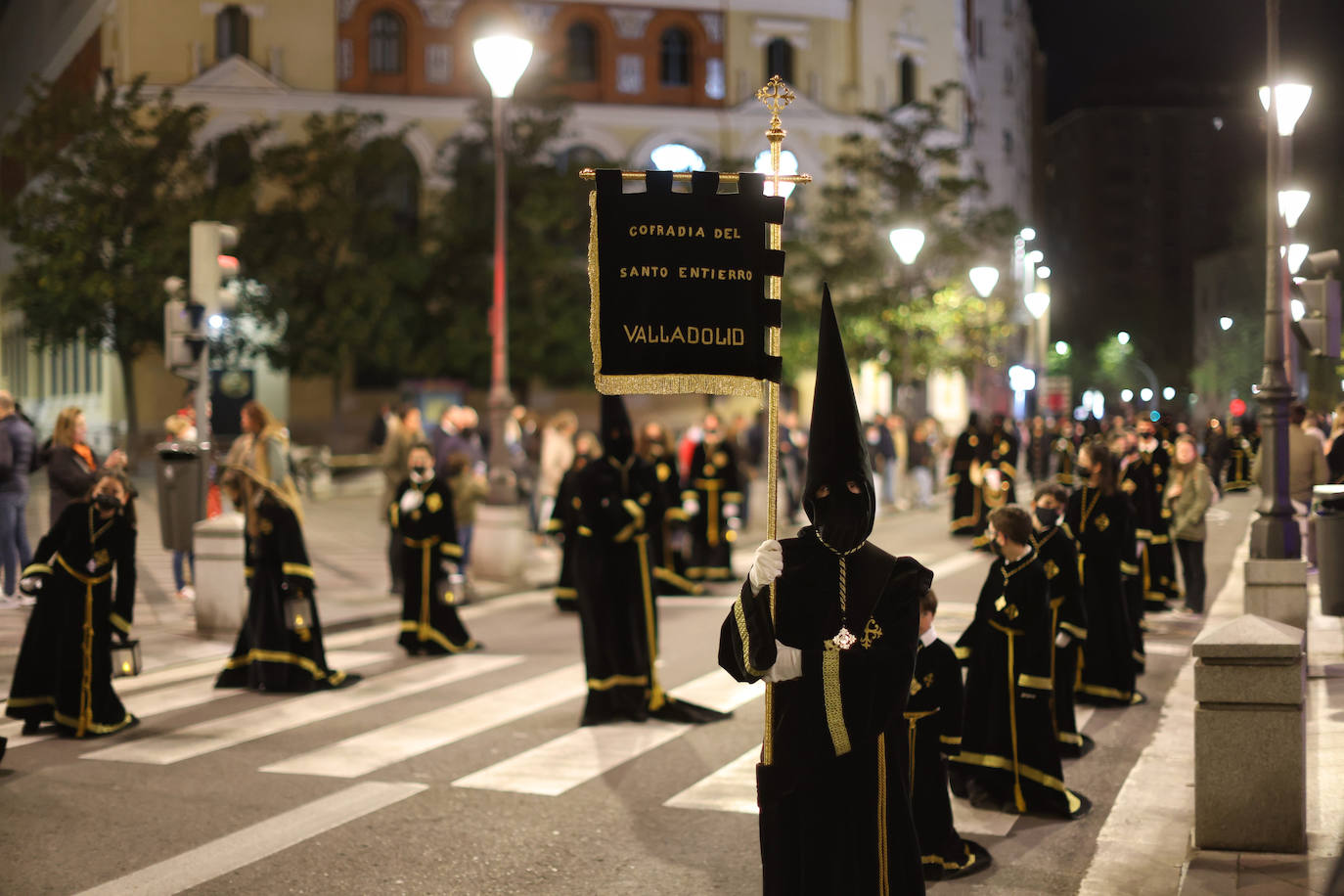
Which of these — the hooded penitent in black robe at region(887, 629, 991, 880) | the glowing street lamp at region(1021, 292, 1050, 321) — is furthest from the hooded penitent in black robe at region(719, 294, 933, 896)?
the glowing street lamp at region(1021, 292, 1050, 321)

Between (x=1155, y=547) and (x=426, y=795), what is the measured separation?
8.96 metres

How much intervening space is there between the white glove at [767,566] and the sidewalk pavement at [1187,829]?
175 cm

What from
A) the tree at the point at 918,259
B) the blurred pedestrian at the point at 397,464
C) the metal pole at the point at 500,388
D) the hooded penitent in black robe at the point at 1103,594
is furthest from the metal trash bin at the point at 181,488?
the tree at the point at 918,259

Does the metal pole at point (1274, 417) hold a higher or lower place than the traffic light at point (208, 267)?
lower

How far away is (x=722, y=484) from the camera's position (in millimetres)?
19750

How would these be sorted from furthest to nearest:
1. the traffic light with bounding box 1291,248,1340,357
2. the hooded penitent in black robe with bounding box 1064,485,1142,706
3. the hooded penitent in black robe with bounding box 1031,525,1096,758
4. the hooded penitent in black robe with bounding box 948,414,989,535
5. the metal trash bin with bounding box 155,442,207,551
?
1. the hooded penitent in black robe with bounding box 948,414,989,535
2. the metal trash bin with bounding box 155,442,207,551
3. the traffic light with bounding box 1291,248,1340,357
4. the hooded penitent in black robe with bounding box 1064,485,1142,706
5. the hooded penitent in black robe with bounding box 1031,525,1096,758

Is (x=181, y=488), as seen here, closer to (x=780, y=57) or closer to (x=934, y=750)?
(x=934, y=750)

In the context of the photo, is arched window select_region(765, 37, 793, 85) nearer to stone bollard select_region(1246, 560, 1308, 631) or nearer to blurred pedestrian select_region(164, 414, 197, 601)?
blurred pedestrian select_region(164, 414, 197, 601)

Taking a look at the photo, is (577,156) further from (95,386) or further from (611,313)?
(611,313)

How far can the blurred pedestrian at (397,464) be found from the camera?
Result: 16.5 meters

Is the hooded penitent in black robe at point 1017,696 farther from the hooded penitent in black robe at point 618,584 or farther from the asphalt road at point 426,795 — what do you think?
the hooded penitent in black robe at point 618,584

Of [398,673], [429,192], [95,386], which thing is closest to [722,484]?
[398,673]

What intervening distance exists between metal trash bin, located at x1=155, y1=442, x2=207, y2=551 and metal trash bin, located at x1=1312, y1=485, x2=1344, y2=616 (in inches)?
360

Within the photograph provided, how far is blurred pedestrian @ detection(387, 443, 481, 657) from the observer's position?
42.4ft
